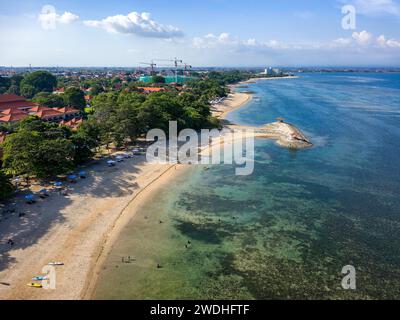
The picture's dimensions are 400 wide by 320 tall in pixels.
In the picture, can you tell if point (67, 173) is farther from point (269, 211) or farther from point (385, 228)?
point (385, 228)

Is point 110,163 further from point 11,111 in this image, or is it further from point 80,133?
point 11,111

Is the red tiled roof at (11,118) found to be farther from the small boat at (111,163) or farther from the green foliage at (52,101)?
the small boat at (111,163)

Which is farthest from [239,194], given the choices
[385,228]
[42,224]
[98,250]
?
[42,224]

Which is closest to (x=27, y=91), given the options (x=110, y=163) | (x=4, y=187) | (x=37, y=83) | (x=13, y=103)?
(x=37, y=83)

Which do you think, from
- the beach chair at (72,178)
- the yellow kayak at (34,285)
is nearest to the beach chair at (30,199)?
the beach chair at (72,178)
